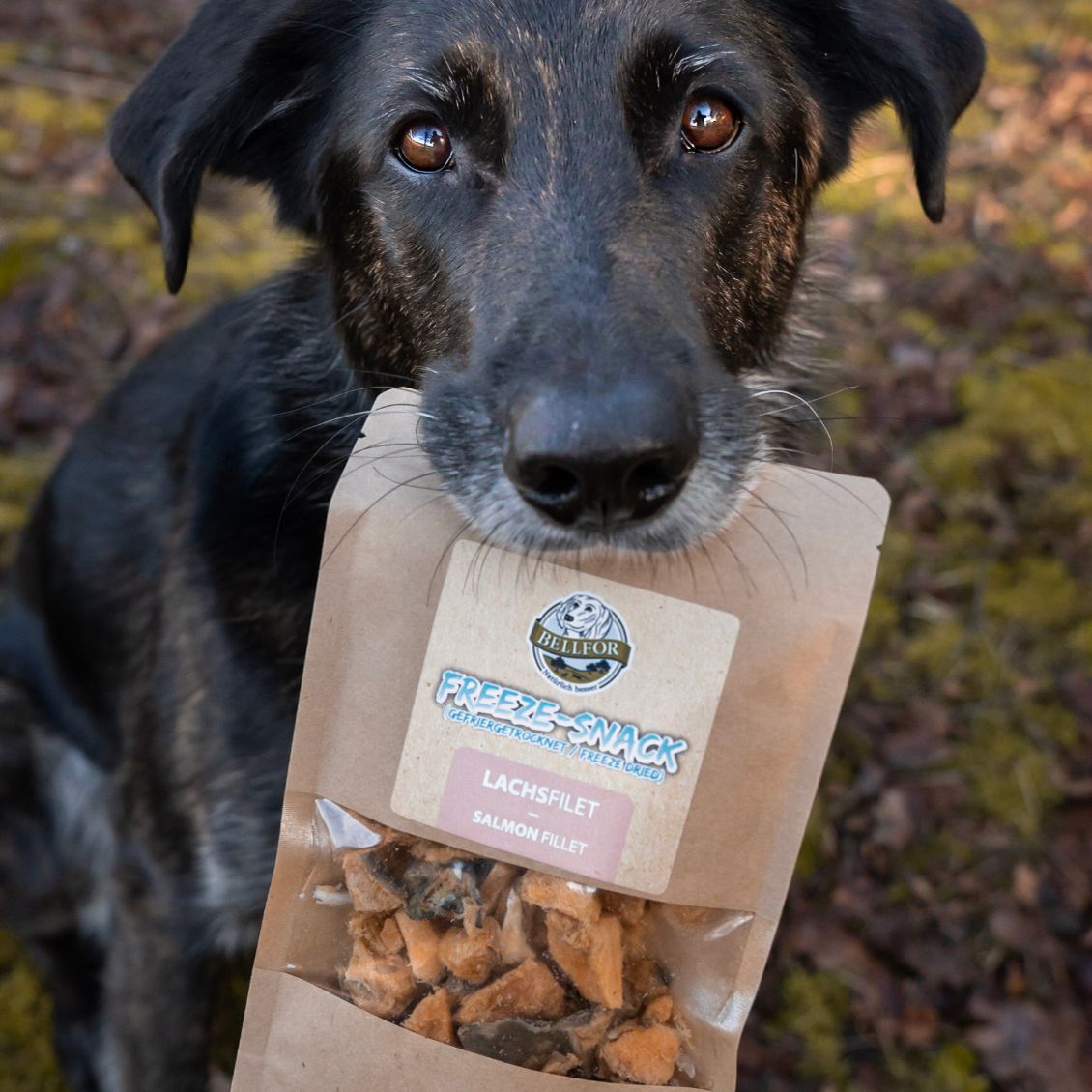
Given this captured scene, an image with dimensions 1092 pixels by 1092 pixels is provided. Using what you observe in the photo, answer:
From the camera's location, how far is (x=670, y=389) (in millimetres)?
1669

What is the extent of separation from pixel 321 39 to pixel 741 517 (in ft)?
4.37

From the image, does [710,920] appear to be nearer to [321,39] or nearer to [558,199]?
[558,199]

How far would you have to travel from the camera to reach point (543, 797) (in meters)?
1.70

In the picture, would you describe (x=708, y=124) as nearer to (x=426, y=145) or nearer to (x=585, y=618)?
(x=426, y=145)

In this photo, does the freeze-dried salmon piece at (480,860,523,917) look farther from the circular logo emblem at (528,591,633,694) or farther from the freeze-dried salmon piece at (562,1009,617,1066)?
the circular logo emblem at (528,591,633,694)

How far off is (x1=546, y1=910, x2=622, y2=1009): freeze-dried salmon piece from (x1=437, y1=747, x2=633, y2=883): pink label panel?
7cm

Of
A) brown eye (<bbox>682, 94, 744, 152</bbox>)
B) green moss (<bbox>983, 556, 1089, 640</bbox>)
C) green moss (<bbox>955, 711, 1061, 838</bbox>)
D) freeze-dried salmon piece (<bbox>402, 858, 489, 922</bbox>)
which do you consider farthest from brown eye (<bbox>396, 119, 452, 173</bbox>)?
green moss (<bbox>983, 556, 1089, 640</bbox>)

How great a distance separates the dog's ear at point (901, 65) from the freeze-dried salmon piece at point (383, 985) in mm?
1835

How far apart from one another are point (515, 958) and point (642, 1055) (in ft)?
0.77

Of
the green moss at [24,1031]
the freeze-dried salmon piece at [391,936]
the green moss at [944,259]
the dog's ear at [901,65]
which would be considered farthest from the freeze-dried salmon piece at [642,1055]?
the green moss at [944,259]

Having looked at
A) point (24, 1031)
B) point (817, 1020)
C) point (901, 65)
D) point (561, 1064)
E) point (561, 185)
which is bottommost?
point (24, 1031)

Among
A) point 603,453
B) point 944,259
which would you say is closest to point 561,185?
point 603,453

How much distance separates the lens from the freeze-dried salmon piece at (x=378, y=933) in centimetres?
174

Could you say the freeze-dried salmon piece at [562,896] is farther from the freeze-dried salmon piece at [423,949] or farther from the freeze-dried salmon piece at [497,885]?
the freeze-dried salmon piece at [423,949]
